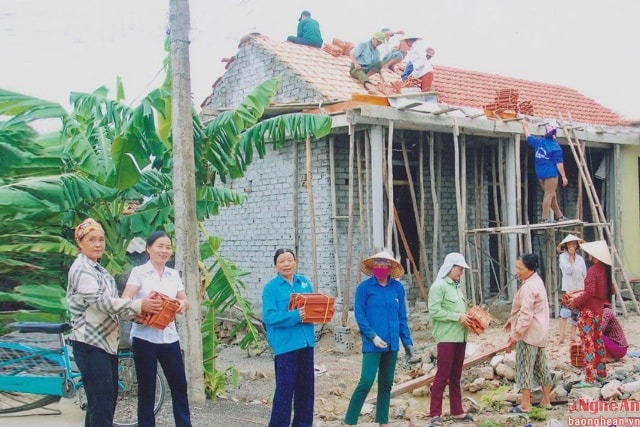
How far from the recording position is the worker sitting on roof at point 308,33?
15.1m

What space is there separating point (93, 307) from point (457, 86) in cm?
1225

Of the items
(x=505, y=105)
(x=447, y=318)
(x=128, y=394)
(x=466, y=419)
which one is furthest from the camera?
(x=505, y=105)

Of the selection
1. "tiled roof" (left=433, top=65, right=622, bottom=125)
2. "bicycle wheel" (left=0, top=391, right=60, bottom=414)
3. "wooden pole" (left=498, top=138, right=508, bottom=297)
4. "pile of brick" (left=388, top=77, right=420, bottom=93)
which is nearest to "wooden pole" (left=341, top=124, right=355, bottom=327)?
"pile of brick" (left=388, top=77, right=420, bottom=93)

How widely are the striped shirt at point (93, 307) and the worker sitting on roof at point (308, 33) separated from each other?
1075 cm

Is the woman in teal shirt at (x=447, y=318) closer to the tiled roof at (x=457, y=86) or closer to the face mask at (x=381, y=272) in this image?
the face mask at (x=381, y=272)

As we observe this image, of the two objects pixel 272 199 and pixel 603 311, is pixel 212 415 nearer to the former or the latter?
pixel 603 311

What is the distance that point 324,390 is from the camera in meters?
8.95

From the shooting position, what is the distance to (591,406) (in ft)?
23.3

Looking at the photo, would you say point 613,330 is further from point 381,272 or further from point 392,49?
point 392,49

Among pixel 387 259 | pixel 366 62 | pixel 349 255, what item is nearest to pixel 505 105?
pixel 366 62

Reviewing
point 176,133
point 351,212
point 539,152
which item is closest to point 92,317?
point 176,133

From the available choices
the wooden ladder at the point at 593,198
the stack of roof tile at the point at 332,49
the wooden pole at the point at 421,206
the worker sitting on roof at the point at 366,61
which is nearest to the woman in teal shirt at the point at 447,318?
the wooden pole at the point at 421,206

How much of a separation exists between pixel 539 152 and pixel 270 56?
199 inches

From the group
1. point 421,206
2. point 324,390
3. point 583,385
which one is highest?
point 421,206
